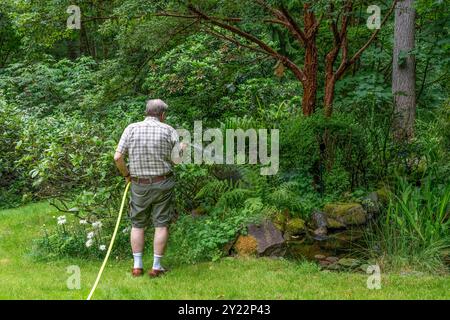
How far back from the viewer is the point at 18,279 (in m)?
6.21

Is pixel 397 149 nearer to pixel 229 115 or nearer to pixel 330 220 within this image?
pixel 330 220

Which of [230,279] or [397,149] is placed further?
[397,149]

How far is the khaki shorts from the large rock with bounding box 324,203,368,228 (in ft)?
6.50

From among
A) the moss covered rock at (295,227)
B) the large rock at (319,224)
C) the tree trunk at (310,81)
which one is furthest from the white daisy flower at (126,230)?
the tree trunk at (310,81)

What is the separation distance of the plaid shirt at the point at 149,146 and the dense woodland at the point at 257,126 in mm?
1109

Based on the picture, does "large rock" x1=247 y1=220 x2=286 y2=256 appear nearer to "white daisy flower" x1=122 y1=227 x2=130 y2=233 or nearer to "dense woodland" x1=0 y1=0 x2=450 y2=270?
"dense woodland" x1=0 y1=0 x2=450 y2=270

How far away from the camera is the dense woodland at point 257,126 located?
22.8 ft

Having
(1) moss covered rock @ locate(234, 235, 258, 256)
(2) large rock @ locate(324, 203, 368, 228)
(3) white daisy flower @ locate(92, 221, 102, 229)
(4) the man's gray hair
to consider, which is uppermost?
(4) the man's gray hair

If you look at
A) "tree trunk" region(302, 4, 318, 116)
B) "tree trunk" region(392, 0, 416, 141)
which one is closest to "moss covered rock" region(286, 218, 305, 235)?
"tree trunk" region(302, 4, 318, 116)

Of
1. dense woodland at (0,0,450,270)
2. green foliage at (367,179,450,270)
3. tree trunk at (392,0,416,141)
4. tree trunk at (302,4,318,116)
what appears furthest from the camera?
tree trunk at (392,0,416,141)

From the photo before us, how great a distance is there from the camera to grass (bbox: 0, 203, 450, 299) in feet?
17.8

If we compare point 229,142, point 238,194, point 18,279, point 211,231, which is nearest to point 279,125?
point 229,142

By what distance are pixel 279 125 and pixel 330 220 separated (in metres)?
1.76
